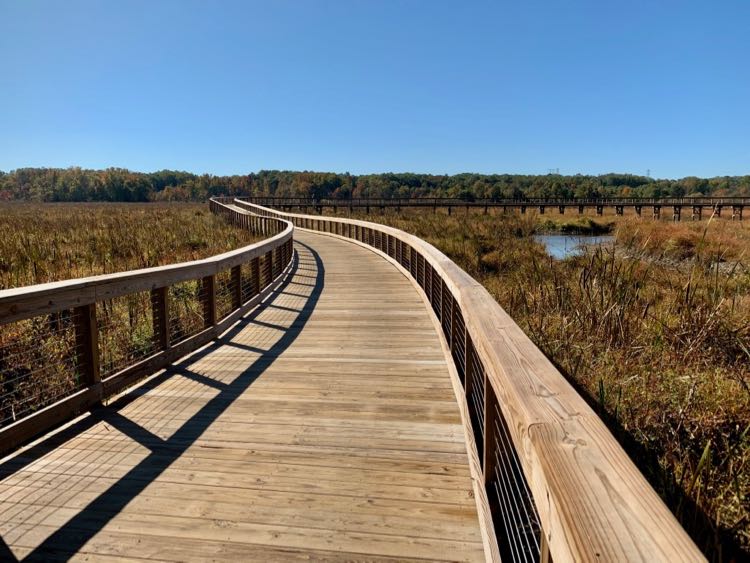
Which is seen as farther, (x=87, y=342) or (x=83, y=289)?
(x=87, y=342)

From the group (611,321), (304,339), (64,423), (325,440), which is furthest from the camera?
(304,339)

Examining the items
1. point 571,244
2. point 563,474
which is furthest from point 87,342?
point 571,244

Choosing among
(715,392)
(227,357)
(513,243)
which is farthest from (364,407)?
(513,243)

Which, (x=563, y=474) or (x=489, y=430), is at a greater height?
(x=563, y=474)

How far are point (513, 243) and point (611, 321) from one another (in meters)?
14.8

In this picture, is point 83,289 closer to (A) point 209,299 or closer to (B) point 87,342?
(B) point 87,342

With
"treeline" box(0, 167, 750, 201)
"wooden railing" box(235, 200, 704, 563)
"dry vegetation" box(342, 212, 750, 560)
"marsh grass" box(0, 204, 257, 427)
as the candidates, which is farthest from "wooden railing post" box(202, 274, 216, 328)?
"treeline" box(0, 167, 750, 201)

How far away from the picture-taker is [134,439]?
356cm

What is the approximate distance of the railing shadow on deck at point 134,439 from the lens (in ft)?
8.05

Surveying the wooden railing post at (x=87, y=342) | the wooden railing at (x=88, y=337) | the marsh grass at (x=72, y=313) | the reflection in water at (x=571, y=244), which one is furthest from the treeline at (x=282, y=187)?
the wooden railing post at (x=87, y=342)

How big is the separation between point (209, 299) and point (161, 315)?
119 centimetres

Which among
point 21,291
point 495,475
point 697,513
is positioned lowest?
point 697,513

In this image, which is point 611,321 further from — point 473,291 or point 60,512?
point 60,512

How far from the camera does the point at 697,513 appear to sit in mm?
3012
